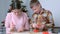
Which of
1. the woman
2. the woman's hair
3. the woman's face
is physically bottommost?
the woman

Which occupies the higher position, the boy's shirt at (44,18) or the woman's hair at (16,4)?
the woman's hair at (16,4)

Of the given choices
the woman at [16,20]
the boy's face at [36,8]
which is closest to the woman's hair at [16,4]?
the woman at [16,20]

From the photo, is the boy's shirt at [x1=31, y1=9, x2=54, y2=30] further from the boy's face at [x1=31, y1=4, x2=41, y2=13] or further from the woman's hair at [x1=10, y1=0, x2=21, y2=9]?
the woman's hair at [x1=10, y1=0, x2=21, y2=9]

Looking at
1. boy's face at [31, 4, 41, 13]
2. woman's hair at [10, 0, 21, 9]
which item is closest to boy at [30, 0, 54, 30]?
boy's face at [31, 4, 41, 13]

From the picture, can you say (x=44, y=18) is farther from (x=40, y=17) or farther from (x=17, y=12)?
(x=17, y=12)

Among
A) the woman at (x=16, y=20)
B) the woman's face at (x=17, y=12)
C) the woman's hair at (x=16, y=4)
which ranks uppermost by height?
the woman's hair at (x=16, y=4)

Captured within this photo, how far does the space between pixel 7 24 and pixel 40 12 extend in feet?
0.85

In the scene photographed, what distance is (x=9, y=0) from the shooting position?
1182 millimetres

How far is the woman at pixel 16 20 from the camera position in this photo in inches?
44.3

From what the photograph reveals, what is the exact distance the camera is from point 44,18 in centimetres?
115

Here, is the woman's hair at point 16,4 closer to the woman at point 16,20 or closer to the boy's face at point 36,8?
the woman at point 16,20

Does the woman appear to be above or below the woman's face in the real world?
below

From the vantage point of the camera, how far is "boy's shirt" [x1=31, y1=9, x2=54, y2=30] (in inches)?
44.9

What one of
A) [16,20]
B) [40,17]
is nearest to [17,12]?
[16,20]
